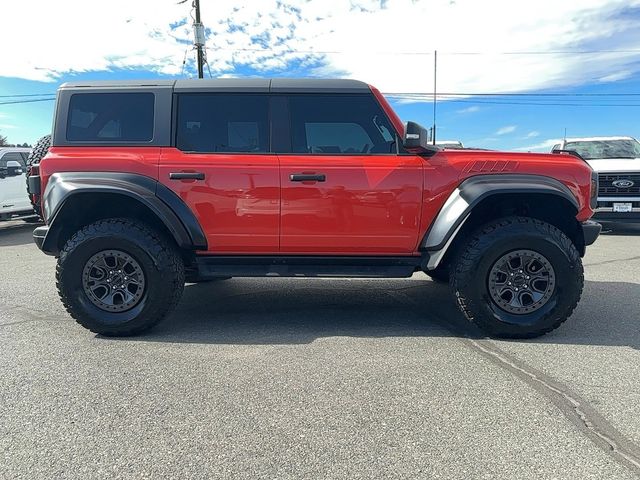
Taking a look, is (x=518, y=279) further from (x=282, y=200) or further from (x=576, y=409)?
(x=282, y=200)

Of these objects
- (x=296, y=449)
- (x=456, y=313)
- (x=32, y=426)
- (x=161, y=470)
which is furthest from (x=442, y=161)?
(x=32, y=426)

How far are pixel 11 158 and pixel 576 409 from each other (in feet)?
41.9

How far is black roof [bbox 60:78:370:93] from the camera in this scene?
3994mm

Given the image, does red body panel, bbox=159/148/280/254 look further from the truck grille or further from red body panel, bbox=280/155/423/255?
the truck grille

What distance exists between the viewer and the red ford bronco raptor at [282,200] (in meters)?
3.79

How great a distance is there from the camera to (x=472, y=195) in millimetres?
3701

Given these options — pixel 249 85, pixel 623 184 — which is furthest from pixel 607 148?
pixel 249 85

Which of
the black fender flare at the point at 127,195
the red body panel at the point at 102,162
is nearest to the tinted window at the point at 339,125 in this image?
the black fender flare at the point at 127,195

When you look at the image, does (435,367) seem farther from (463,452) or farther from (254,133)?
(254,133)

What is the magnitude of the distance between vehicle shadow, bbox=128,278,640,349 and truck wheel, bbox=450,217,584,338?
0.73ft

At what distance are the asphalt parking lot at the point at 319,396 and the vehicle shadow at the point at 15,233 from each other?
5.94 m

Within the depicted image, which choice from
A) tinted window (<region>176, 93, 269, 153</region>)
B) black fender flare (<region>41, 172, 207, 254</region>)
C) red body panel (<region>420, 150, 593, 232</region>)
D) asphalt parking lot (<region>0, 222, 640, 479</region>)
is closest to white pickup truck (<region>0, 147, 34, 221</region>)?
asphalt parking lot (<region>0, 222, 640, 479</region>)

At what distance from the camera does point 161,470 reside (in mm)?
2141

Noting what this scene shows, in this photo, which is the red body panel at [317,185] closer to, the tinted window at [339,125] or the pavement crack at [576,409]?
the tinted window at [339,125]
